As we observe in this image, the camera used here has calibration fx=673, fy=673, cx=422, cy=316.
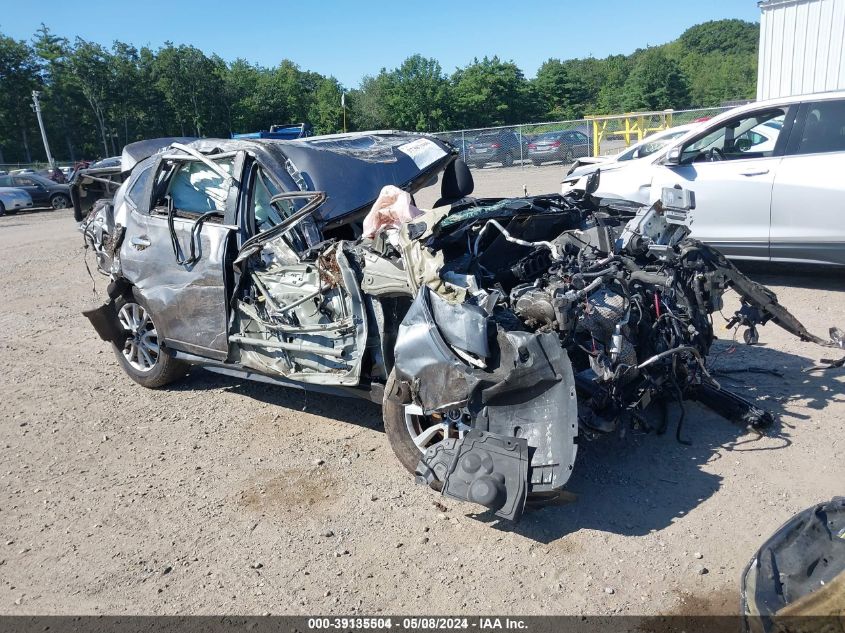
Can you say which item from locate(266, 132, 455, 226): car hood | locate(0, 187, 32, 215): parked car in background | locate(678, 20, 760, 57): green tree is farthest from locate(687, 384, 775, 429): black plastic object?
locate(678, 20, 760, 57): green tree

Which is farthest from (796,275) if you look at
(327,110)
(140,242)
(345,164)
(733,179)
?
(327,110)

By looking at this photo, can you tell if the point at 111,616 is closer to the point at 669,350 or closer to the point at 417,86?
the point at 669,350

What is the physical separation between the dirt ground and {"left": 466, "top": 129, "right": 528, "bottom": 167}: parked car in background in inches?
936

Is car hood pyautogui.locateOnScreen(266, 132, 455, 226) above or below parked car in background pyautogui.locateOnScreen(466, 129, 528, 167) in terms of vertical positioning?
above

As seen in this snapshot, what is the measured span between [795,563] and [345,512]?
232 cm

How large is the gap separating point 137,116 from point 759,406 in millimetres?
60067

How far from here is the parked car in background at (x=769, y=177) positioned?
6848 mm

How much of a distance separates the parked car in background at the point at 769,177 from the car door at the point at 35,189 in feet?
81.6

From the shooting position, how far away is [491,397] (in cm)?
353

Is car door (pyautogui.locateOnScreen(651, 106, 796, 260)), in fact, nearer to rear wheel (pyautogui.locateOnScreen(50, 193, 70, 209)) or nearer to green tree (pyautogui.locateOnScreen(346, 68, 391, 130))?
rear wheel (pyautogui.locateOnScreen(50, 193, 70, 209))

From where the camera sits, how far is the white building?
588 inches

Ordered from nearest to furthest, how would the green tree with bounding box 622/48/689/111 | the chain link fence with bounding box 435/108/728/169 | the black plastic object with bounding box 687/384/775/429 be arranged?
the black plastic object with bounding box 687/384/775/429
the chain link fence with bounding box 435/108/728/169
the green tree with bounding box 622/48/689/111

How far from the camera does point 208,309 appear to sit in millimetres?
5008

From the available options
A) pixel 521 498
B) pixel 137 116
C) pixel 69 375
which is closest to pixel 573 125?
pixel 69 375
